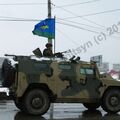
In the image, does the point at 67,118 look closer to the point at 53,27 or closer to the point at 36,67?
the point at 36,67

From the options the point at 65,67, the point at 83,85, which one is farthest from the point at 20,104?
the point at 83,85

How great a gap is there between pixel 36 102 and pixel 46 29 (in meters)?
15.8

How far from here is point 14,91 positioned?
17.3m

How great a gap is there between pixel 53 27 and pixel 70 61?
48.5 ft

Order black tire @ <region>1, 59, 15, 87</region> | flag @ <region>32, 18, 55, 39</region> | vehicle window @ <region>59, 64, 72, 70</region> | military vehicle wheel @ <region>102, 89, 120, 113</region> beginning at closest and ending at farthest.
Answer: black tire @ <region>1, 59, 15, 87</region> < vehicle window @ <region>59, 64, 72, 70</region> < military vehicle wheel @ <region>102, 89, 120, 113</region> < flag @ <region>32, 18, 55, 39</region>

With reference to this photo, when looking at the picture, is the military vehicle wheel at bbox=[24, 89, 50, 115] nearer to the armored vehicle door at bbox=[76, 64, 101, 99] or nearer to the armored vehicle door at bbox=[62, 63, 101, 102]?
the armored vehicle door at bbox=[62, 63, 101, 102]

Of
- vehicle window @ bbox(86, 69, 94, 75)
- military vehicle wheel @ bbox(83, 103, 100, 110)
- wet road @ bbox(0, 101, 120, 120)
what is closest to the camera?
wet road @ bbox(0, 101, 120, 120)

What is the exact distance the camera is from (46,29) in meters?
32.9

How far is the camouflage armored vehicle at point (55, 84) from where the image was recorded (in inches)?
680

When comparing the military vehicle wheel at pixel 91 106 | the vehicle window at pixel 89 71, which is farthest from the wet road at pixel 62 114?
the vehicle window at pixel 89 71

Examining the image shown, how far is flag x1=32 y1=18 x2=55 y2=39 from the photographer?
3241 cm

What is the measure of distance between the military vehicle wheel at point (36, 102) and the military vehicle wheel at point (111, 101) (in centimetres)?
239

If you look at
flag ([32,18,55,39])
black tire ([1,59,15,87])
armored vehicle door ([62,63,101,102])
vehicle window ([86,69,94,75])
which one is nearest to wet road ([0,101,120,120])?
A: armored vehicle door ([62,63,101,102])

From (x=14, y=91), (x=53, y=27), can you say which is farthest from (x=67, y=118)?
(x=53, y=27)
